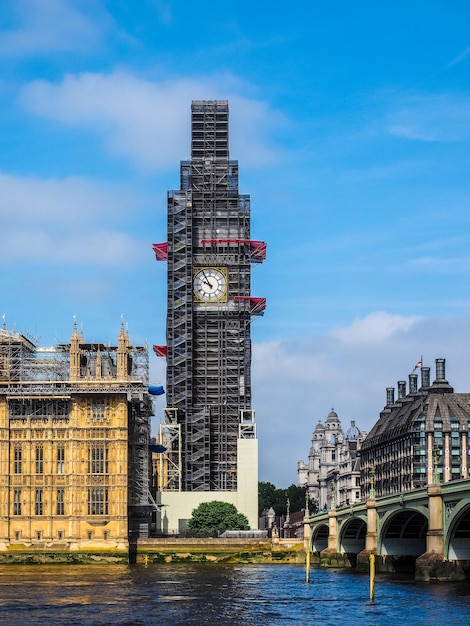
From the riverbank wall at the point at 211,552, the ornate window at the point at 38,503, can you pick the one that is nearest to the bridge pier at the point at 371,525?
the riverbank wall at the point at 211,552

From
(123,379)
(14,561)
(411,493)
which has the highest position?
(123,379)

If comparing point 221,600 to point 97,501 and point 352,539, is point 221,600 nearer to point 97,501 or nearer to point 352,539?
point 352,539

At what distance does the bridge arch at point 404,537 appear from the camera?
470 ft

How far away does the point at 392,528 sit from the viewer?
5738 inches

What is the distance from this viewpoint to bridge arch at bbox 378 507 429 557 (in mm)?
143250

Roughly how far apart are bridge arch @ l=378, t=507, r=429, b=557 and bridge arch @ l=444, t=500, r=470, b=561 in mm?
21895

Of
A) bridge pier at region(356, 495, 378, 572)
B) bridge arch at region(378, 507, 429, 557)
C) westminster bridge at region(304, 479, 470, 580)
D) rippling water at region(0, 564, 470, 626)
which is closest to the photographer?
rippling water at region(0, 564, 470, 626)

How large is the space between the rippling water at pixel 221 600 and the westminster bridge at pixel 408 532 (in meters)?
3.79

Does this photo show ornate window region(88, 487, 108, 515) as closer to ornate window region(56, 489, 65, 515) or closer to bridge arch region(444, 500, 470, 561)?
ornate window region(56, 489, 65, 515)

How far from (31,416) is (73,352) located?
469 inches

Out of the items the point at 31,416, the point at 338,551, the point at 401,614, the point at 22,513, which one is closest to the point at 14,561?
the point at 22,513

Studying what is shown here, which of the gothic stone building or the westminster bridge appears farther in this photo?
the gothic stone building

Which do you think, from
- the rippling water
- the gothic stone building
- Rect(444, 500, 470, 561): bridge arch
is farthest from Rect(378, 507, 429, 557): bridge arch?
the gothic stone building

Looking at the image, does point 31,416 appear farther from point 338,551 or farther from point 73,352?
point 338,551
